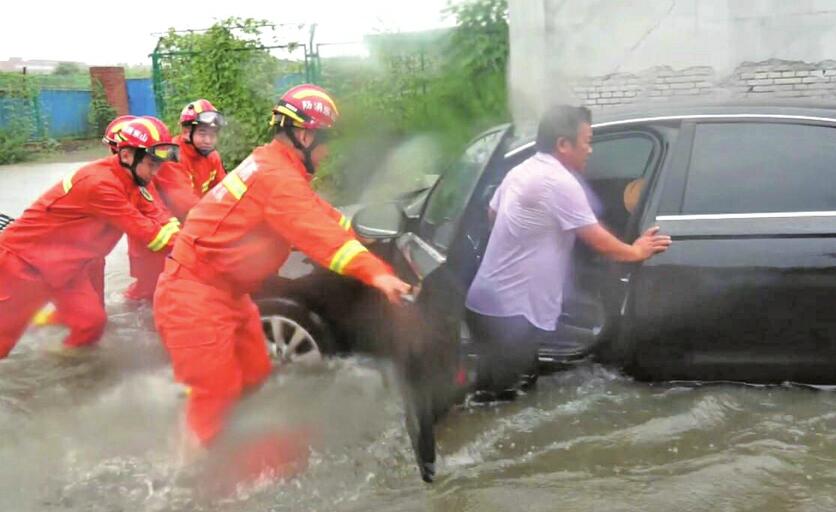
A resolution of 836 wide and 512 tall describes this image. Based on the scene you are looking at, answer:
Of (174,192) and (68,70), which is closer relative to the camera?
(174,192)

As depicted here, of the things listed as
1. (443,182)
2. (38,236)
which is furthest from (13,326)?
(443,182)

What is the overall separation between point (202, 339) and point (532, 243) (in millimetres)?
1448

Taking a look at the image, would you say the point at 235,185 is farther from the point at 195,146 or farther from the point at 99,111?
the point at 99,111

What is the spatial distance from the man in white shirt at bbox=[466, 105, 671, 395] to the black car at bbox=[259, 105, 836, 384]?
0.42 feet

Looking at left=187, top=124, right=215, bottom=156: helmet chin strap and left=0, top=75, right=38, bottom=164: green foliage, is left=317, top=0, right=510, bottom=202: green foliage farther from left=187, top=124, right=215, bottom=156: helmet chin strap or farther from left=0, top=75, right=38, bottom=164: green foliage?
left=0, top=75, right=38, bottom=164: green foliage

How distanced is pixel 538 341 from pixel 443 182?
1032 millimetres

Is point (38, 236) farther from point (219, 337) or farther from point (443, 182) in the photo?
point (443, 182)

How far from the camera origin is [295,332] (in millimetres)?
4527

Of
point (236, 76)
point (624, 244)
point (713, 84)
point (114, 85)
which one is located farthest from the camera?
point (114, 85)

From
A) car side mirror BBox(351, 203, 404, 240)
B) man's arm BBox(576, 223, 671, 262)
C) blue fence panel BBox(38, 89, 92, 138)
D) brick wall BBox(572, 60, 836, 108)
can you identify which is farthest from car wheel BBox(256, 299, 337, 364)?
blue fence panel BBox(38, 89, 92, 138)

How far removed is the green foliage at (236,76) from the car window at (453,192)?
22.9 feet

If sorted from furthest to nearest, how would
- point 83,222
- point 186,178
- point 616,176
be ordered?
point 186,178 → point 83,222 → point 616,176

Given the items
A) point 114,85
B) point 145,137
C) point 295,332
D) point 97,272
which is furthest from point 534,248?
point 114,85

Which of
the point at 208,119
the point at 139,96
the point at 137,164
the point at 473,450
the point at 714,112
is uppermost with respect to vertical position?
the point at 714,112
